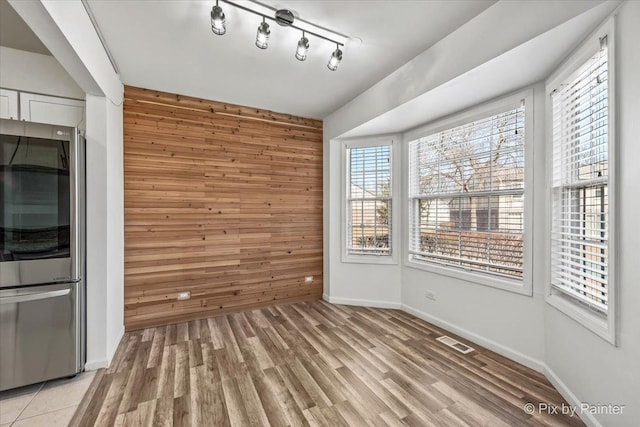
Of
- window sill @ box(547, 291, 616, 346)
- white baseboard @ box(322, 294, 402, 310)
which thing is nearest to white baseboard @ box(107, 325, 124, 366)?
white baseboard @ box(322, 294, 402, 310)

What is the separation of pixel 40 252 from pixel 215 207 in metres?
1.70

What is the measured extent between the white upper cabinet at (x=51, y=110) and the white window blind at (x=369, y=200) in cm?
308

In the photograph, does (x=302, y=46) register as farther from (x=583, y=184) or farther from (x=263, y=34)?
(x=583, y=184)

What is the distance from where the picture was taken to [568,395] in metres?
1.90

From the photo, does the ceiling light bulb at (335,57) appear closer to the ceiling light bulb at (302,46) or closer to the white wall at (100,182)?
the ceiling light bulb at (302,46)

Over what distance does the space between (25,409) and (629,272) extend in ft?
12.5

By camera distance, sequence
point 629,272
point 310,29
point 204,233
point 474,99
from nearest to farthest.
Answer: point 629,272 → point 310,29 → point 474,99 → point 204,233

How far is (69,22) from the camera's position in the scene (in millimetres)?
1646

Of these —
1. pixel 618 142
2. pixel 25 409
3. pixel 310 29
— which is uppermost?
pixel 310 29

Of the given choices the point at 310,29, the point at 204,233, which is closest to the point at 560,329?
the point at 310,29

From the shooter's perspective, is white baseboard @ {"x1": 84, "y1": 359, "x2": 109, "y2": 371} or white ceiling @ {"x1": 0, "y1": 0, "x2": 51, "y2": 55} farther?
white baseboard @ {"x1": 84, "y1": 359, "x2": 109, "y2": 371}

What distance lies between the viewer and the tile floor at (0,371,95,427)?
5.90 feet

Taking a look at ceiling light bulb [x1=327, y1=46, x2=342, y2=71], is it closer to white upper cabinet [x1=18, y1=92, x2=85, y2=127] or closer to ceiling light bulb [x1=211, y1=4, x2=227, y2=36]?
ceiling light bulb [x1=211, y1=4, x2=227, y2=36]

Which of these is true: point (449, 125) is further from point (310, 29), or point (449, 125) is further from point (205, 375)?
point (205, 375)
